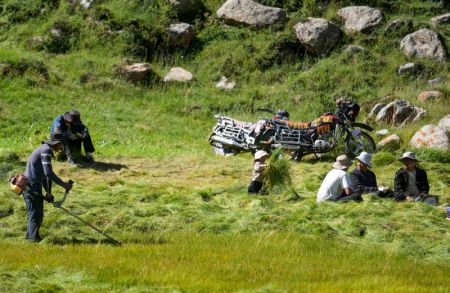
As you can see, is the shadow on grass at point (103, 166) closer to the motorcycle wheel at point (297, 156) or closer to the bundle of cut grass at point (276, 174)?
the motorcycle wheel at point (297, 156)

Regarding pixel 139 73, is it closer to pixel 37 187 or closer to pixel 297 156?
pixel 297 156

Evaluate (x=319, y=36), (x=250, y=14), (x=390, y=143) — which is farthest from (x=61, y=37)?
(x=390, y=143)

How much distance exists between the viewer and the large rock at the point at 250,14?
30.8 meters

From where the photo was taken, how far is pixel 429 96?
2570 cm

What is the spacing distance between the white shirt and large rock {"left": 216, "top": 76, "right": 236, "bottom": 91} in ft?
45.1

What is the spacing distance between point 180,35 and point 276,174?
614 inches

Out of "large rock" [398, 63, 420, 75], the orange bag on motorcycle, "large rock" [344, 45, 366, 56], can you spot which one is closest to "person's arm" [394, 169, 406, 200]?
the orange bag on motorcycle

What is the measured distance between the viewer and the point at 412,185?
52.4ft

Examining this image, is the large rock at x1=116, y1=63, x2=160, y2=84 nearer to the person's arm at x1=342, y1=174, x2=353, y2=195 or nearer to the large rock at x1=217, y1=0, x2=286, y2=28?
the large rock at x1=217, y1=0, x2=286, y2=28

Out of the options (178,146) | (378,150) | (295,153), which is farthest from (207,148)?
(378,150)

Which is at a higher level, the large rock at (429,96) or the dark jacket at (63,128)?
the dark jacket at (63,128)

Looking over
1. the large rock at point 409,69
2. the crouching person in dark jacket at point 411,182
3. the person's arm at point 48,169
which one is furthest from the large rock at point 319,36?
the person's arm at point 48,169

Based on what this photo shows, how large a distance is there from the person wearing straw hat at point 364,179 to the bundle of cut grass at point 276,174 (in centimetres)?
123

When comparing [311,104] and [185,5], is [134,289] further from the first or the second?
[185,5]
